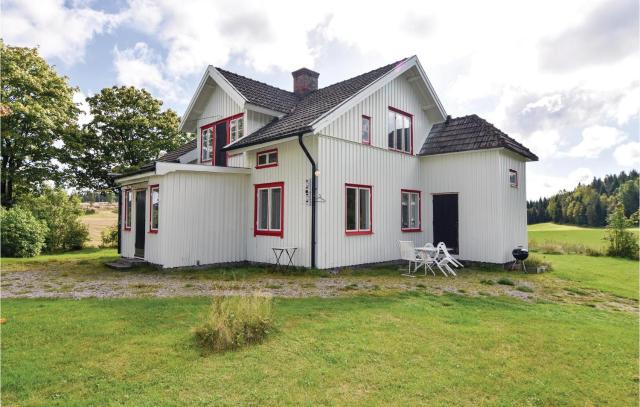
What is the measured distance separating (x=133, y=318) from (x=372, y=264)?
7943 millimetres

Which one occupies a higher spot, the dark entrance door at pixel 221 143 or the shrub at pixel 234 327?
the dark entrance door at pixel 221 143

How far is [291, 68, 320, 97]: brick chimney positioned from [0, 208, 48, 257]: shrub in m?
13.3

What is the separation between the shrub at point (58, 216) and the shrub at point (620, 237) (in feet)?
88.1

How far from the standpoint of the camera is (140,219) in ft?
42.0

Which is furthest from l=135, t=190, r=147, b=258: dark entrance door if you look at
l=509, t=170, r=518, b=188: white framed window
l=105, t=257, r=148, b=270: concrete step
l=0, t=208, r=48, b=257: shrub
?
l=509, t=170, r=518, b=188: white framed window

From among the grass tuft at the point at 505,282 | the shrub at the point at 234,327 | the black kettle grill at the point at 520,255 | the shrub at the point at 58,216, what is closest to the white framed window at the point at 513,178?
the black kettle grill at the point at 520,255

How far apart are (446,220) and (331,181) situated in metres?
5.34

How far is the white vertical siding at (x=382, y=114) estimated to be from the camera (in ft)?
38.0

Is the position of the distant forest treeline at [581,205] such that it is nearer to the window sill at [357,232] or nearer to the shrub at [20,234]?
the window sill at [357,232]

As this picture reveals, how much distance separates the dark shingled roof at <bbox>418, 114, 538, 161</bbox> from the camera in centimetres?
1260

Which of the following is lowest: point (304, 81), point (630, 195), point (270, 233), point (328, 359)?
point (328, 359)

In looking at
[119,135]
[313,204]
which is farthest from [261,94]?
[119,135]

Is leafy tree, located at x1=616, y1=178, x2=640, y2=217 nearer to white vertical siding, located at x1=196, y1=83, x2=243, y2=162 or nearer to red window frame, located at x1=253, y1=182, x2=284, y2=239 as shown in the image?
red window frame, located at x1=253, y1=182, x2=284, y2=239

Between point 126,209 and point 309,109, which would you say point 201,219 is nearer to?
point 126,209
